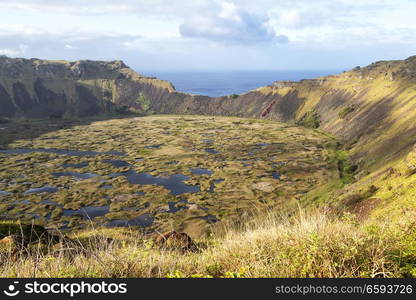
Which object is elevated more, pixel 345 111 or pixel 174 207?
pixel 345 111

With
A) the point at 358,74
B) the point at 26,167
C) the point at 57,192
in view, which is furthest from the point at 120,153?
the point at 358,74

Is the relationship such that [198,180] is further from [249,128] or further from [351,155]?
[249,128]

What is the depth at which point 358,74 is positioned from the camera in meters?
183

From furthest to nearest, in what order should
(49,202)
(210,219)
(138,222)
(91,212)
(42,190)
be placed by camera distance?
1. (42,190)
2. (49,202)
3. (91,212)
4. (210,219)
5. (138,222)

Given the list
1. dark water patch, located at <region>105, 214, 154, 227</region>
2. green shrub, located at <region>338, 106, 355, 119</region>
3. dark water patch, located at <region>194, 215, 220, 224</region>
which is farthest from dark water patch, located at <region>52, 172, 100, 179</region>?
green shrub, located at <region>338, 106, 355, 119</region>

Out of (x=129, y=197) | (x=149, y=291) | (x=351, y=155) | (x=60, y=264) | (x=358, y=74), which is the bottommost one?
(x=129, y=197)

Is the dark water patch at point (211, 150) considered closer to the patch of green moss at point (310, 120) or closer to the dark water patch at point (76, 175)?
the dark water patch at point (76, 175)

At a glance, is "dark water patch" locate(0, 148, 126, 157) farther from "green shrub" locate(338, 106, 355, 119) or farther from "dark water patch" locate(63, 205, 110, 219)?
"green shrub" locate(338, 106, 355, 119)

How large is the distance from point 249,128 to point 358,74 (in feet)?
253

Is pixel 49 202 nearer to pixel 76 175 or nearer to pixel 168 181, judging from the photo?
pixel 76 175

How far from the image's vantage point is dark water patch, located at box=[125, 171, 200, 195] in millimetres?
79181

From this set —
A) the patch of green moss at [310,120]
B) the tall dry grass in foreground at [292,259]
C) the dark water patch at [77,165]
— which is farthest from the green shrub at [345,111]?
the tall dry grass in foreground at [292,259]

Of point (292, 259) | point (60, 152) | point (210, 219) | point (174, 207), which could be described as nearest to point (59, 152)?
point (60, 152)

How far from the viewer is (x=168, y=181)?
86.2 m
